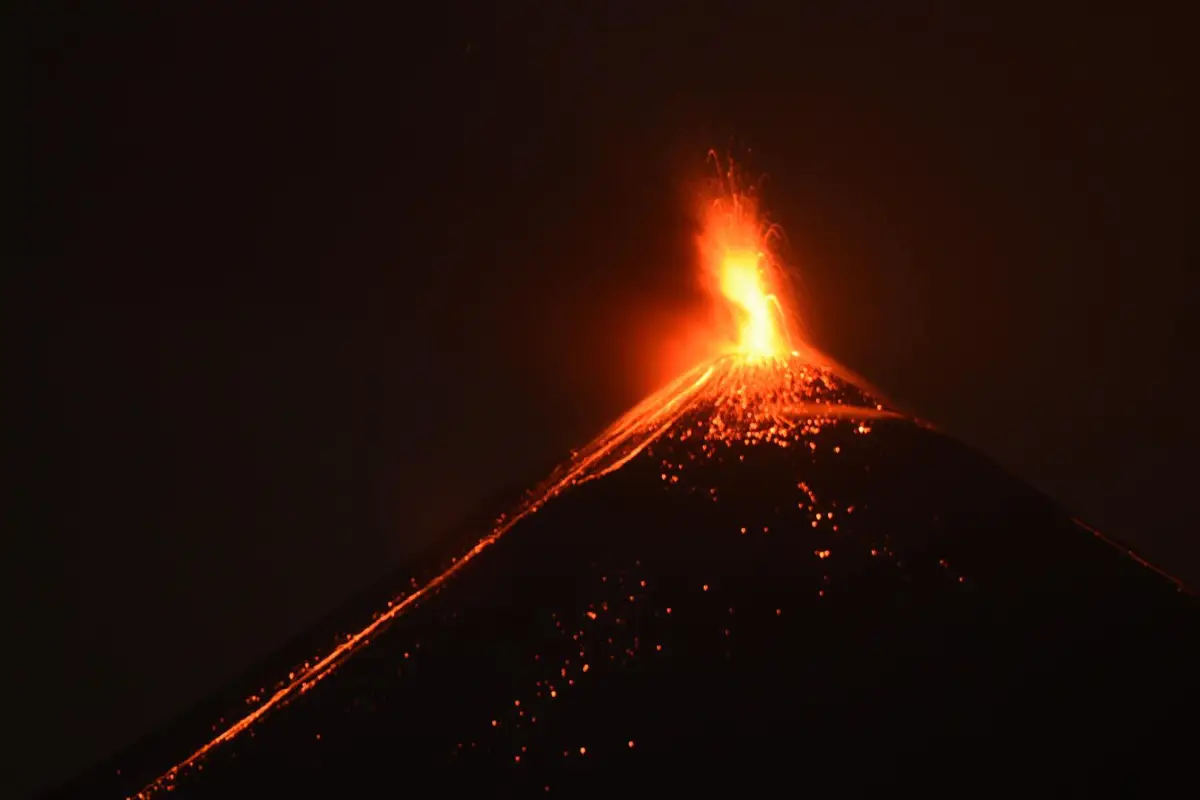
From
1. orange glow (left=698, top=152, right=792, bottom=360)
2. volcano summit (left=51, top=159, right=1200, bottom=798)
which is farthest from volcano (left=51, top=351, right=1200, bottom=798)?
orange glow (left=698, top=152, right=792, bottom=360)

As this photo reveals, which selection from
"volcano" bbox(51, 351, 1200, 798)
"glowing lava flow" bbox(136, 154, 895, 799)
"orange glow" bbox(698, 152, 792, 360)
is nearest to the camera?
"volcano" bbox(51, 351, 1200, 798)

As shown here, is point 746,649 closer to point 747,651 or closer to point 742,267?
point 747,651

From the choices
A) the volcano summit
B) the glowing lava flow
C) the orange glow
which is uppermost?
the orange glow

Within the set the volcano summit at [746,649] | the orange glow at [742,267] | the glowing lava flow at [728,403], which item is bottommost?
the volcano summit at [746,649]

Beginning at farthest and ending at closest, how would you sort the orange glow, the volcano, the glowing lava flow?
the orange glow < the glowing lava flow < the volcano

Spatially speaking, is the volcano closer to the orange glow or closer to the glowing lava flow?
the glowing lava flow

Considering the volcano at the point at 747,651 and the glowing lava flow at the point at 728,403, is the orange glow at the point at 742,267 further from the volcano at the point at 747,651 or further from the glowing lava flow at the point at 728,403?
the volcano at the point at 747,651

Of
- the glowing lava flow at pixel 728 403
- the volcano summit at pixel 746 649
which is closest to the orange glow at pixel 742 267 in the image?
the glowing lava flow at pixel 728 403

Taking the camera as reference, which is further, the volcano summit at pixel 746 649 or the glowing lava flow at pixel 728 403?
the glowing lava flow at pixel 728 403
